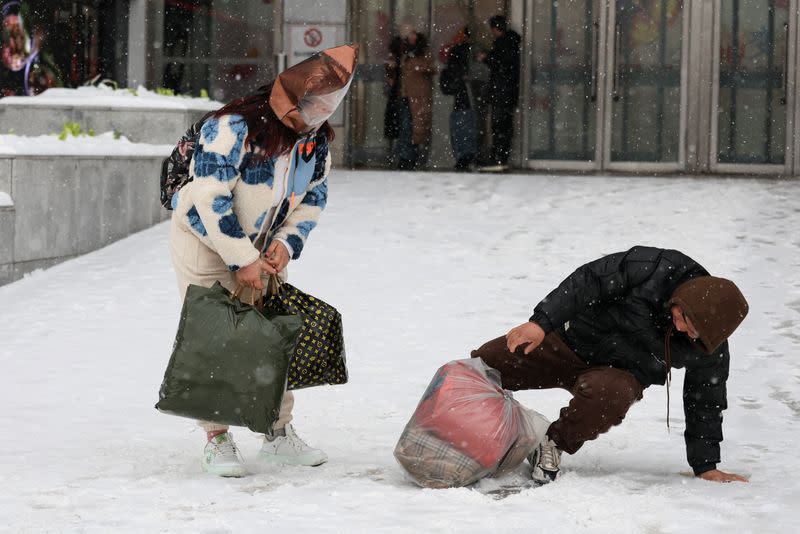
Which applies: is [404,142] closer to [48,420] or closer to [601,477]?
[48,420]

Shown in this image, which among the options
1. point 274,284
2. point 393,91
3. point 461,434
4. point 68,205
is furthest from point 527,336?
point 393,91

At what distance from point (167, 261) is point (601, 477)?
527 cm

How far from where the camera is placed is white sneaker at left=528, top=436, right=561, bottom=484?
4.57 m

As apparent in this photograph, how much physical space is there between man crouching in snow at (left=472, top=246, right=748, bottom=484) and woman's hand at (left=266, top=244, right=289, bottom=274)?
82 centimetres

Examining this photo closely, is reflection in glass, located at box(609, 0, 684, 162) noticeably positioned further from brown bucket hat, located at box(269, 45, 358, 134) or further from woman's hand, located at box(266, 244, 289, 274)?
brown bucket hat, located at box(269, 45, 358, 134)

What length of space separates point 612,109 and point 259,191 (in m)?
10.2

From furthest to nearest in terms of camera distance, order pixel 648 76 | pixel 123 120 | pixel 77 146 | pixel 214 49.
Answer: pixel 214 49, pixel 648 76, pixel 123 120, pixel 77 146

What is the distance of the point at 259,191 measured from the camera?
→ 463 cm

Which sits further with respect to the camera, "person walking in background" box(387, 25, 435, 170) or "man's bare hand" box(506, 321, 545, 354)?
"person walking in background" box(387, 25, 435, 170)

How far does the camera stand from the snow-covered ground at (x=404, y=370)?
4207 millimetres

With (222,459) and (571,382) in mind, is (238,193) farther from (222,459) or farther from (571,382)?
(571,382)

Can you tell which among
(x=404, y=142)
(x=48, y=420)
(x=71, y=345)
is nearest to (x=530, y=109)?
(x=404, y=142)

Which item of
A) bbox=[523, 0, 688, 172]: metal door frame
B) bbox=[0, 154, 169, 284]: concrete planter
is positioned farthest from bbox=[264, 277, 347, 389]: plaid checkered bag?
bbox=[523, 0, 688, 172]: metal door frame

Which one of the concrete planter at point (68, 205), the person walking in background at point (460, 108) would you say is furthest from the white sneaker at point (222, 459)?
the person walking in background at point (460, 108)
